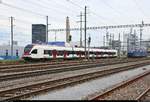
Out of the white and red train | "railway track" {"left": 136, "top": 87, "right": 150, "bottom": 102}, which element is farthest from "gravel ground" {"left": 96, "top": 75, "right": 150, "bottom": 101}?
the white and red train

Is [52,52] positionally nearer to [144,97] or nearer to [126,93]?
[126,93]

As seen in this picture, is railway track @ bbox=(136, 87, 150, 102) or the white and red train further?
the white and red train

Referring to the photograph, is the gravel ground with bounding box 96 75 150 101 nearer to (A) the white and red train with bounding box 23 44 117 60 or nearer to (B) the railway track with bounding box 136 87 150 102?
(B) the railway track with bounding box 136 87 150 102

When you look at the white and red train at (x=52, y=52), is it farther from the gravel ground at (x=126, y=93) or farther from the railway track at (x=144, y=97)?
the railway track at (x=144, y=97)

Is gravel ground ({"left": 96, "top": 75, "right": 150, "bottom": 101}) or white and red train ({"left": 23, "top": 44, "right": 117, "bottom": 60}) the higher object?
white and red train ({"left": 23, "top": 44, "right": 117, "bottom": 60})

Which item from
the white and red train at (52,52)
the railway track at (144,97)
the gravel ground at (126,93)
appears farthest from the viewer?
the white and red train at (52,52)

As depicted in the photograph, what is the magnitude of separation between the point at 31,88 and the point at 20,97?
140 inches

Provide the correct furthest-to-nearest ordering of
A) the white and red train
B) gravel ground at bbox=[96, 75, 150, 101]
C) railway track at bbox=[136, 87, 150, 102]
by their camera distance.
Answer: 1. the white and red train
2. gravel ground at bbox=[96, 75, 150, 101]
3. railway track at bbox=[136, 87, 150, 102]

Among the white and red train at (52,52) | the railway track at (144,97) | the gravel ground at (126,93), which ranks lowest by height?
the gravel ground at (126,93)

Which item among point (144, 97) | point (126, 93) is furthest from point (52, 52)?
point (144, 97)

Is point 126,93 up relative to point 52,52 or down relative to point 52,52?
down

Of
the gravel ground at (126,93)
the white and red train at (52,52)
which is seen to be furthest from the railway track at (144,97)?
the white and red train at (52,52)

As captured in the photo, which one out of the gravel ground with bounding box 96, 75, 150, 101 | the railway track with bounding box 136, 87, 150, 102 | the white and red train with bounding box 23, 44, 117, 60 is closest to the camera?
the railway track with bounding box 136, 87, 150, 102

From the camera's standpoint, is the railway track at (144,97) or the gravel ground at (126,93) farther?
the gravel ground at (126,93)
